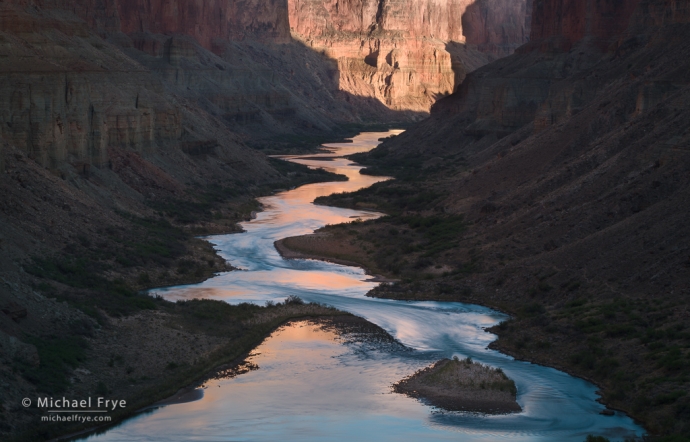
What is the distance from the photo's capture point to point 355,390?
36000 millimetres

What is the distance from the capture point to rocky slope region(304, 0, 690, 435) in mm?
37594

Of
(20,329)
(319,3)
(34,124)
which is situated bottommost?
(20,329)

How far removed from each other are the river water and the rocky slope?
4.47ft

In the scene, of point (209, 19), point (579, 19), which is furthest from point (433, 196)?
point (209, 19)

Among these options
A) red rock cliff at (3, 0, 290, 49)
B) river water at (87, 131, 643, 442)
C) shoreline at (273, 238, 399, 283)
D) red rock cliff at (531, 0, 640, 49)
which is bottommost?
river water at (87, 131, 643, 442)

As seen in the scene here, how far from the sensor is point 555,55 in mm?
98438

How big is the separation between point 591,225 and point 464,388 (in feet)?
50.9

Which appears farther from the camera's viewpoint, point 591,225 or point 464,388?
point 591,225

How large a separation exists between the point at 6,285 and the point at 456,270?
913 inches

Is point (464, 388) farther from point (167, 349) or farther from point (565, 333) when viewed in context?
point (167, 349)

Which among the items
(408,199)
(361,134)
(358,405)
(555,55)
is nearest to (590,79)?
(408,199)

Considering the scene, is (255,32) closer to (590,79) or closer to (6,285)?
(590,79)

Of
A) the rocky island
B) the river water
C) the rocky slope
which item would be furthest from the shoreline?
the rocky island

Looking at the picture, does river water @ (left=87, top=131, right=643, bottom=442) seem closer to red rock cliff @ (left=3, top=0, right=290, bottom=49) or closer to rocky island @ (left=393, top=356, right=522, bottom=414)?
rocky island @ (left=393, top=356, right=522, bottom=414)
